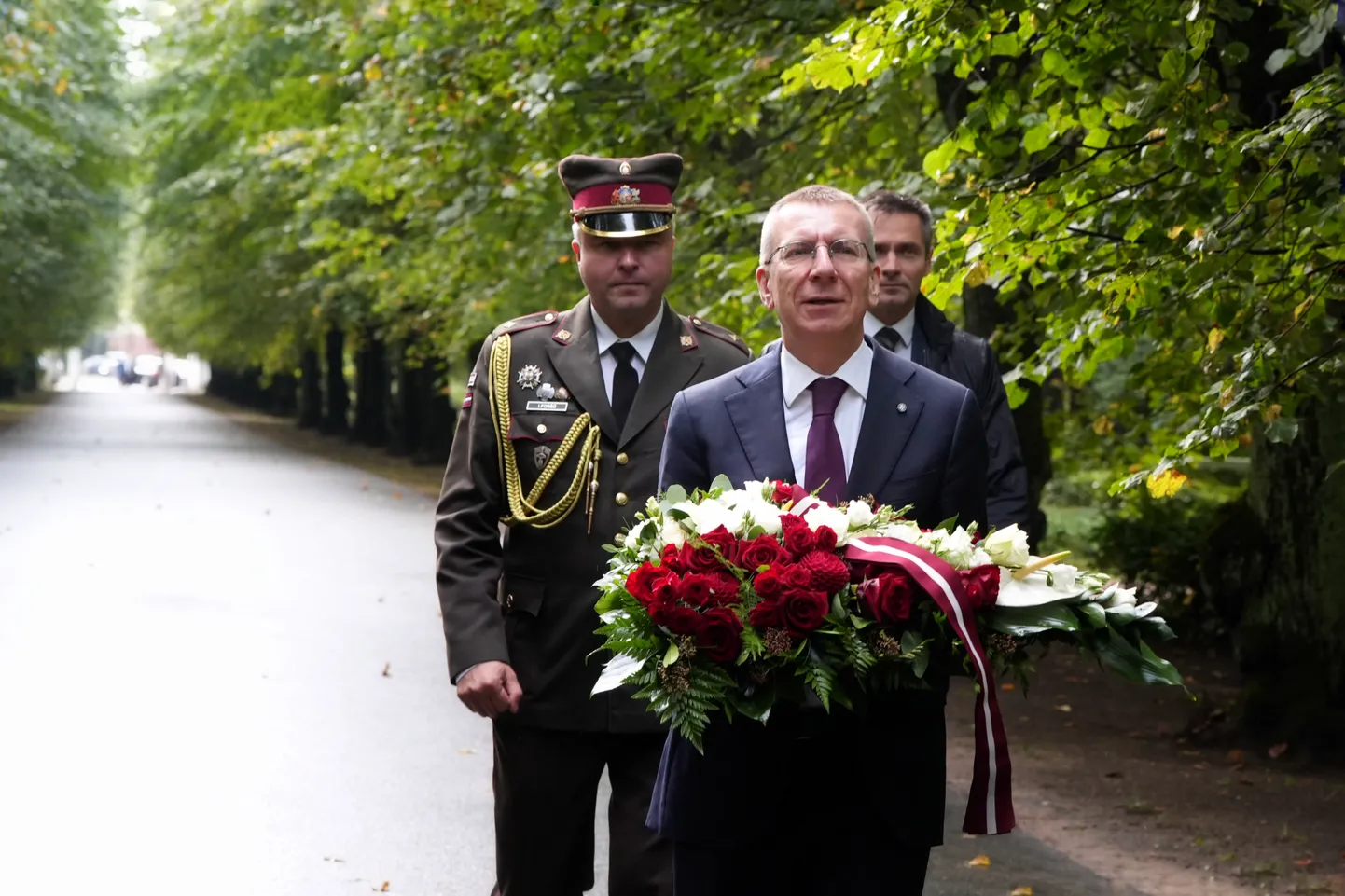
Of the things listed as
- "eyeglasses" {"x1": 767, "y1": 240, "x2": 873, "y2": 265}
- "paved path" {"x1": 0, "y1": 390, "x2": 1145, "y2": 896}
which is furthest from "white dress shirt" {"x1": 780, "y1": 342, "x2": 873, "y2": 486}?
"paved path" {"x1": 0, "y1": 390, "x2": 1145, "y2": 896}

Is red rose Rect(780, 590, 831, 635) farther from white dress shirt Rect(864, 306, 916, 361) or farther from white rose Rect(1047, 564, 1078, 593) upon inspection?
white dress shirt Rect(864, 306, 916, 361)

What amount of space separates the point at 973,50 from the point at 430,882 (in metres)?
3.74

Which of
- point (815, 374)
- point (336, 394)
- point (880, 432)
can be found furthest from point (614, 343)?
point (336, 394)

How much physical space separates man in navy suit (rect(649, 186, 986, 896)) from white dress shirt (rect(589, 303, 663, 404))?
1.00 meters

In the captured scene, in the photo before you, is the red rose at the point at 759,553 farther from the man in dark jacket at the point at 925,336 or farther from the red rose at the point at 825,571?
the man in dark jacket at the point at 925,336

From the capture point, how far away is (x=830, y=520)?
321cm

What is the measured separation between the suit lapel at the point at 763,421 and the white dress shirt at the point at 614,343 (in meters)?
1.10

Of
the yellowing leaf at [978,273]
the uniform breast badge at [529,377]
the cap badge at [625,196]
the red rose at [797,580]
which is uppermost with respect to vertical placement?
the yellowing leaf at [978,273]

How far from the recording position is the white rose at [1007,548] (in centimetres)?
322

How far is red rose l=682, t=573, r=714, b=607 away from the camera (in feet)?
10.2

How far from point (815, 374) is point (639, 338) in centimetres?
118

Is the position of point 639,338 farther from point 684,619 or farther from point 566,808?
point 684,619

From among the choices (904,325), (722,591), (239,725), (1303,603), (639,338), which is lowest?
(239,725)

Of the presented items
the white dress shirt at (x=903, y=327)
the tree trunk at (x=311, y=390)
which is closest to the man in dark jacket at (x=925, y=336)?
the white dress shirt at (x=903, y=327)
